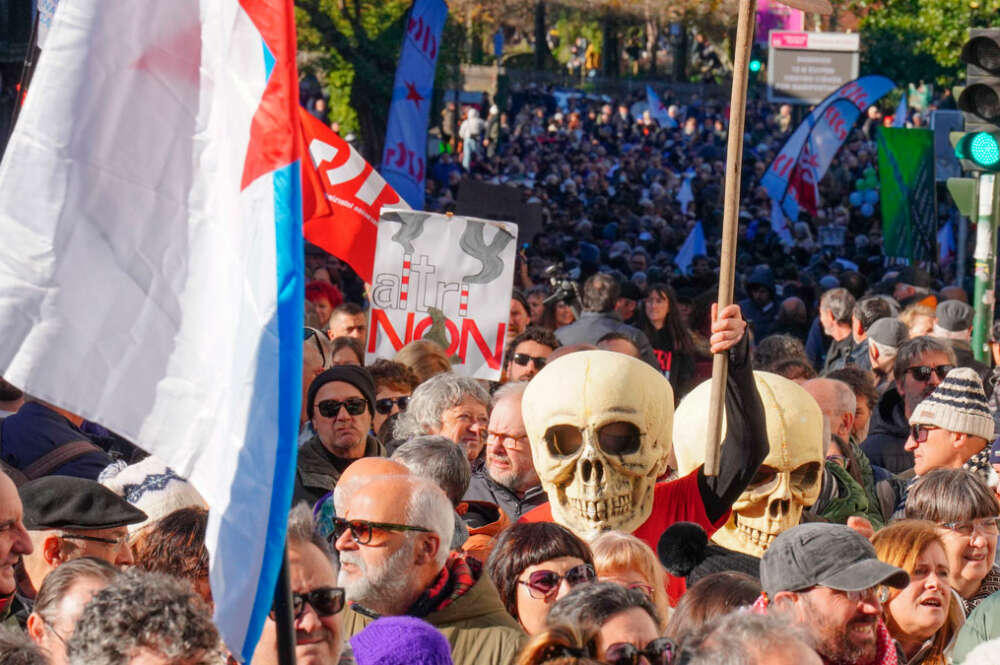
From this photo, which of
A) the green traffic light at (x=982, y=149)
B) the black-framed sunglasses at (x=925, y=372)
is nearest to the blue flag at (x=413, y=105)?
the green traffic light at (x=982, y=149)

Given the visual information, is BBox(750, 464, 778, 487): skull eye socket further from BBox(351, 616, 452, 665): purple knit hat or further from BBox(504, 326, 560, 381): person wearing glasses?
BBox(504, 326, 560, 381): person wearing glasses

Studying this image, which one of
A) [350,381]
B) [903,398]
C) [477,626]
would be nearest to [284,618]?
[477,626]

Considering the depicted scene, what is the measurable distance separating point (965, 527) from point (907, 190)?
10.8m

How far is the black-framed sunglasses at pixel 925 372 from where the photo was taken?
795 centimetres

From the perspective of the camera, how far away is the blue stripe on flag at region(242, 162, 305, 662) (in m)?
2.96

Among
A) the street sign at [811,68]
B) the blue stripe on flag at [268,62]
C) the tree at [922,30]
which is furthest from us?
the street sign at [811,68]

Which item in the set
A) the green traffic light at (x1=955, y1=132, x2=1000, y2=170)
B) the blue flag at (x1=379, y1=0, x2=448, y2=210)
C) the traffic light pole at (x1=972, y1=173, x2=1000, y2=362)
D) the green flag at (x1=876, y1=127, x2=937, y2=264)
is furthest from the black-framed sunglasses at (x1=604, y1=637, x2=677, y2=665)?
the green flag at (x1=876, y1=127, x2=937, y2=264)

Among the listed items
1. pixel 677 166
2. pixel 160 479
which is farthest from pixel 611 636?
pixel 677 166

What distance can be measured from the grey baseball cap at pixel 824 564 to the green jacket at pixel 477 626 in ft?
2.01

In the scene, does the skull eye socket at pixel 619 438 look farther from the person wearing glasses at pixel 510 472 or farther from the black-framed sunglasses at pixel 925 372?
the black-framed sunglasses at pixel 925 372

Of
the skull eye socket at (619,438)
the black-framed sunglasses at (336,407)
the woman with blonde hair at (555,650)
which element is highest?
the skull eye socket at (619,438)

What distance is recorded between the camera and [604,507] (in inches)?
196

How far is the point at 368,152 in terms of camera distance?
23.2 metres

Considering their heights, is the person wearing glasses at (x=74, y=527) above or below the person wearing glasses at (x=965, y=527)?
above
